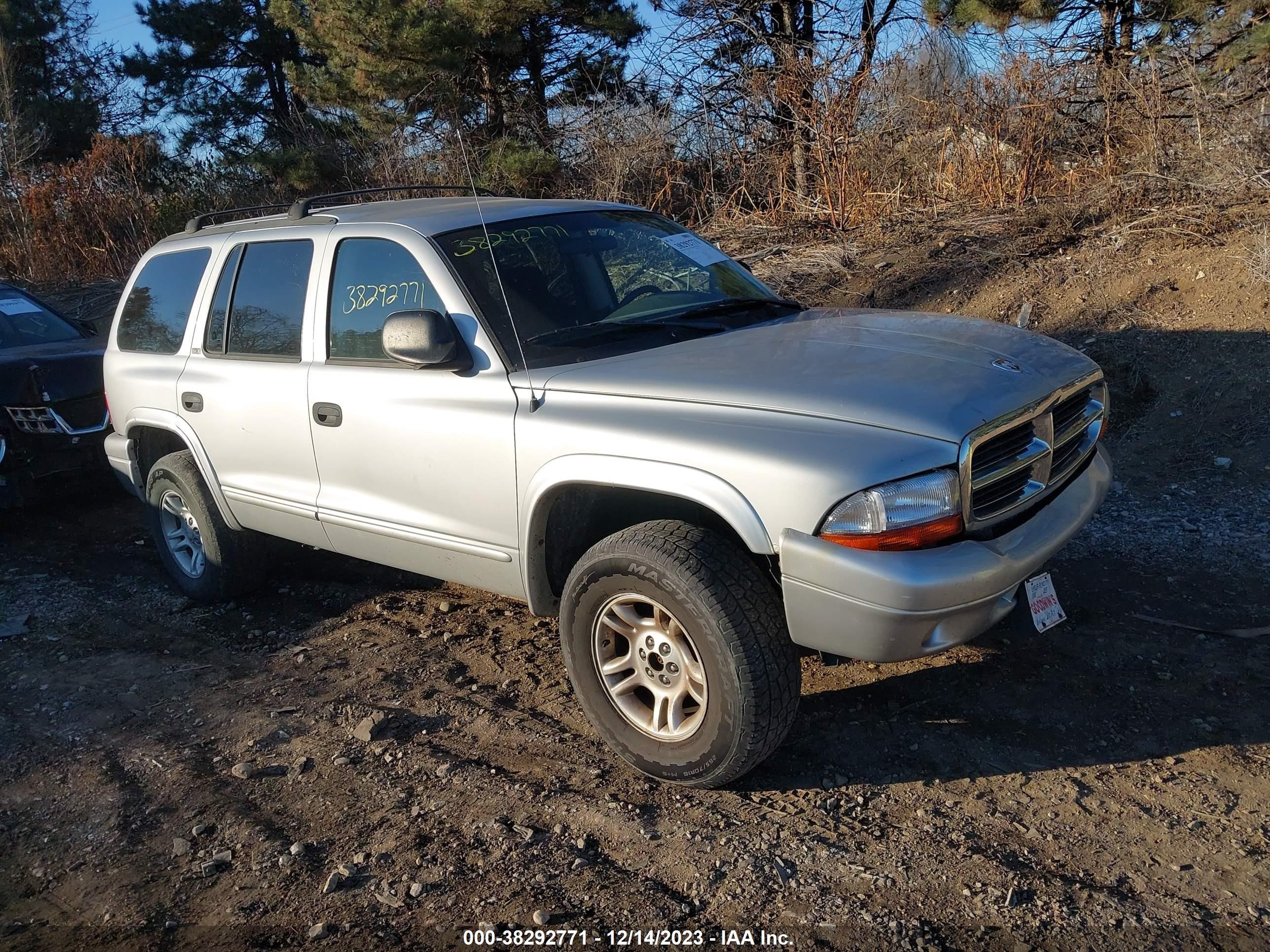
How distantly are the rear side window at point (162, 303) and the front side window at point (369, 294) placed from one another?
4.04ft

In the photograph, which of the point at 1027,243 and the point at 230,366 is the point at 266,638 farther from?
the point at 1027,243

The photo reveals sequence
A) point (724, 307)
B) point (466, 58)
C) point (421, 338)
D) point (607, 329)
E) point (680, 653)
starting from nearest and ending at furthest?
point (680, 653) < point (421, 338) < point (607, 329) < point (724, 307) < point (466, 58)

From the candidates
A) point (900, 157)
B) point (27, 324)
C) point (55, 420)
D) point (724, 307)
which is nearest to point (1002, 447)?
point (724, 307)

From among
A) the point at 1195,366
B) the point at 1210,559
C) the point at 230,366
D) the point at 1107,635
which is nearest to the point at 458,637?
the point at 230,366

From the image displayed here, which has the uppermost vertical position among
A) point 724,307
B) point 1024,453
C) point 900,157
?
point 900,157

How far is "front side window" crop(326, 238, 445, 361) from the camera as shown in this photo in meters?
3.99

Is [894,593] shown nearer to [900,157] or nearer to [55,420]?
[55,420]

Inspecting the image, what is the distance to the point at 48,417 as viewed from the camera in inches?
263

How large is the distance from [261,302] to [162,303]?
1.05 meters

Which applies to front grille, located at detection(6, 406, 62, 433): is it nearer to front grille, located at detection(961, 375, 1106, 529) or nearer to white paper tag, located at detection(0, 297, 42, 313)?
white paper tag, located at detection(0, 297, 42, 313)

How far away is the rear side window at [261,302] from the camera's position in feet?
Answer: 14.7

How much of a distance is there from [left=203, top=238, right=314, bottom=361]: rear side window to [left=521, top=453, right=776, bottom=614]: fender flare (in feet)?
5.11

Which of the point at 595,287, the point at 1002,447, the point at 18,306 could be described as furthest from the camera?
the point at 18,306

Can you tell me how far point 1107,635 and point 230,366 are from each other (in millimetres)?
4123
